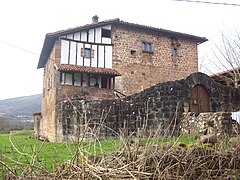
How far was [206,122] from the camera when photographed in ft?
28.9

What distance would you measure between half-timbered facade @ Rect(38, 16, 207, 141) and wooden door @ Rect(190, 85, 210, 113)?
4.48m

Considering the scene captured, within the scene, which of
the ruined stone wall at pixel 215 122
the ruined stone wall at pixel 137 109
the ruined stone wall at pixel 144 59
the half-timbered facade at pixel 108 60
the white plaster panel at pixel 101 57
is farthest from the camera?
the ruined stone wall at pixel 144 59

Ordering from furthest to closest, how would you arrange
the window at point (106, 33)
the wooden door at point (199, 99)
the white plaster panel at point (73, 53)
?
the window at point (106, 33) < the white plaster panel at point (73, 53) < the wooden door at point (199, 99)

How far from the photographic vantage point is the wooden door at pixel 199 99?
11.6 m

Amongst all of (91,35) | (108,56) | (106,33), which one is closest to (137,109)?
(108,56)

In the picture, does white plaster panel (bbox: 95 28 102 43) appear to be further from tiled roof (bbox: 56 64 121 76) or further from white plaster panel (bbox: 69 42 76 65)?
tiled roof (bbox: 56 64 121 76)

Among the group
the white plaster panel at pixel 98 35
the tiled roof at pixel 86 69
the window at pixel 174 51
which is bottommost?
the tiled roof at pixel 86 69

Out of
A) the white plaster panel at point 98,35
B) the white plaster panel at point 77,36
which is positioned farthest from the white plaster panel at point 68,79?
the white plaster panel at point 98,35

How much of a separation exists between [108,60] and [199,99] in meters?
5.76

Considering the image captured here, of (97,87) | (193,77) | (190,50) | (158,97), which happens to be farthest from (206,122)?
(190,50)

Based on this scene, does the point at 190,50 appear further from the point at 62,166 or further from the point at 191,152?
the point at 62,166

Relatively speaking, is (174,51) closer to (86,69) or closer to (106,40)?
(106,40)

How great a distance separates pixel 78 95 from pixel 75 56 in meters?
2.06

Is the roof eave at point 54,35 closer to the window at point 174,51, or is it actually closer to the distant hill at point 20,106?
the window at point 174,51
